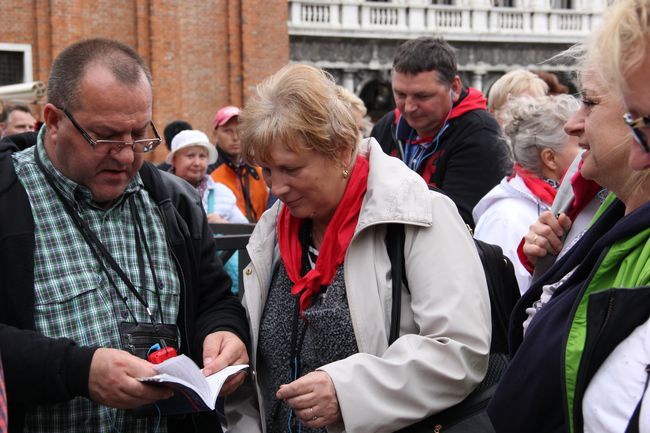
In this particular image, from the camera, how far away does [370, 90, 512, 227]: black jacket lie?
4.31 metres

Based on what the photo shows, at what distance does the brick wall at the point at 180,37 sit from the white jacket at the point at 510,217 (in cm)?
1270

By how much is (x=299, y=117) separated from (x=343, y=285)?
553 mm

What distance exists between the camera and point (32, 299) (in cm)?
251

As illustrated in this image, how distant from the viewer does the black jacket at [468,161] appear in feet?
14.1

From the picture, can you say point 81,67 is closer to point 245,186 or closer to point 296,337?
point 296,337

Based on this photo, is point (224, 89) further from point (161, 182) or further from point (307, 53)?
point (161, 182)

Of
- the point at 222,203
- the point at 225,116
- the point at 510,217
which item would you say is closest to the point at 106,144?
the point at 510,217

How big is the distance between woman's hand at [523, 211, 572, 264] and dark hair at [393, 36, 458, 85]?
1.89 meters

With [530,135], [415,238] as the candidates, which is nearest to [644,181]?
[415,238]

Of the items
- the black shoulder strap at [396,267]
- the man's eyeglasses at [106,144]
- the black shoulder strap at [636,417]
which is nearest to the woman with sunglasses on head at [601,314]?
the black shoulder strap at [636,417]

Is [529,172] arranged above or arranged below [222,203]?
above

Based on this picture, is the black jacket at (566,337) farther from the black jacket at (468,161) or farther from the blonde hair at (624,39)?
the black jacket at (468,161)

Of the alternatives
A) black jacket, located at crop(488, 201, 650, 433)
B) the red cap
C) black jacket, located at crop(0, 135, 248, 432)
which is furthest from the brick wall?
black jacket, located at crop(488, 201, 650, 433)

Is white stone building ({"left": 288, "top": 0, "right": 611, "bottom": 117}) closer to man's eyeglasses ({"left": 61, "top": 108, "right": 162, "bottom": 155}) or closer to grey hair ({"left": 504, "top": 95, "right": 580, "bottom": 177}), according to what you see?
grey hair ({"left": 504, "top": 95, "right": 580, "bottom": 177})
